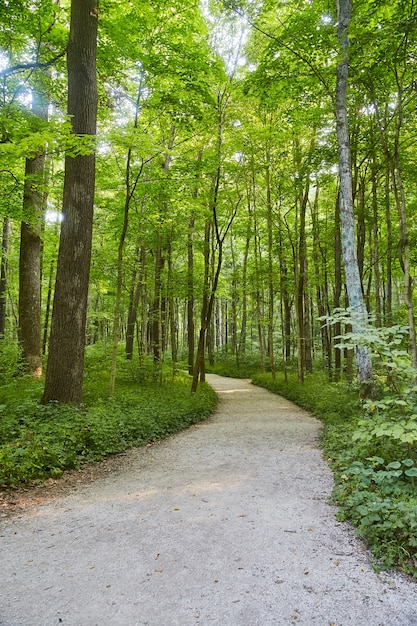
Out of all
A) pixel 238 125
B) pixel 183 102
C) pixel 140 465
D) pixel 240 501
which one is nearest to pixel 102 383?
pixel 140 465

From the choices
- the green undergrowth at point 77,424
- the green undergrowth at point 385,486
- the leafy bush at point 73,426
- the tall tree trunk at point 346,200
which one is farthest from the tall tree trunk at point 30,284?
the green undergrowth at point 385,486

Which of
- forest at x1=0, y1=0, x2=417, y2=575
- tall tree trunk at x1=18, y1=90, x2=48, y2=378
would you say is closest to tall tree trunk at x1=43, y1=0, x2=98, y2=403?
forest at x1=0, y1=0, x2=417, y2=575

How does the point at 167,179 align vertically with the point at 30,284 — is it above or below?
above

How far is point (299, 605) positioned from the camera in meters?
2.46

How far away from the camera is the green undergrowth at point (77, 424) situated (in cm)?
489

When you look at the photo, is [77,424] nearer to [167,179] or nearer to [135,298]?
[167,179]

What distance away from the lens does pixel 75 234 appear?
6879mm

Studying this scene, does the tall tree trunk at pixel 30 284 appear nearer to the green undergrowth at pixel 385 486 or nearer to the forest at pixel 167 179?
the forest at pixel 167 179

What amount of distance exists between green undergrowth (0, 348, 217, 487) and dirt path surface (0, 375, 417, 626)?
682 millimetres

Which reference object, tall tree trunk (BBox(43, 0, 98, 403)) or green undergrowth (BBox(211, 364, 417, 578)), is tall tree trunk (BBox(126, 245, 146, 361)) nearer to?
tall tree trunk (BBox(43, 0, 98, 403))

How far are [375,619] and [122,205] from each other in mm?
10093

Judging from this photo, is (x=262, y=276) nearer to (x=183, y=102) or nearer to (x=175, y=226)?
(x=175, y=226)

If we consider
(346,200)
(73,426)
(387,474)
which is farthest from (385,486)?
(346,200)

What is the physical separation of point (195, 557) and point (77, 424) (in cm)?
357
